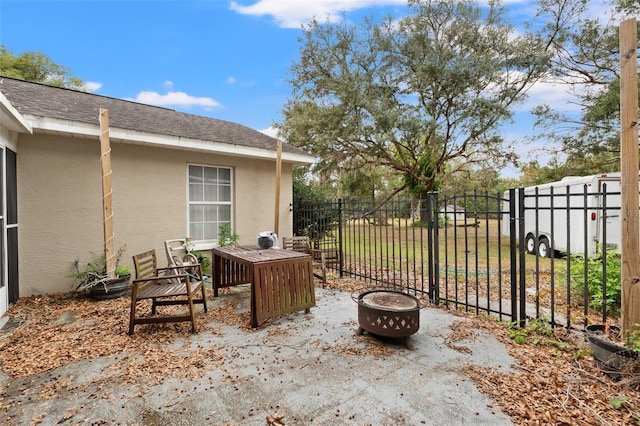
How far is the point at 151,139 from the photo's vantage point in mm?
5461

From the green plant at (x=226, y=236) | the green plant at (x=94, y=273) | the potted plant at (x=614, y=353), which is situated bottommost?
the potted plant at (x=614, y=353)

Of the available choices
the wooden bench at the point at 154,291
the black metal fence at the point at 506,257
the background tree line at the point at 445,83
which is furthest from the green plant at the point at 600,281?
the background tree line at the point at 445,83

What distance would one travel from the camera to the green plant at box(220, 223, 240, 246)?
662 centimetres

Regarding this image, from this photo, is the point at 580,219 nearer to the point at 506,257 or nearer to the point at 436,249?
the point at 506,257

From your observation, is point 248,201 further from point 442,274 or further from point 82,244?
point 442,274

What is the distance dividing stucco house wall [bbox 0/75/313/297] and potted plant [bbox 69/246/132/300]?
216 millimetres

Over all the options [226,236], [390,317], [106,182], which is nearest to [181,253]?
[226,236]

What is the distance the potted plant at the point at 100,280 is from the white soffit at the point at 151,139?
211cm

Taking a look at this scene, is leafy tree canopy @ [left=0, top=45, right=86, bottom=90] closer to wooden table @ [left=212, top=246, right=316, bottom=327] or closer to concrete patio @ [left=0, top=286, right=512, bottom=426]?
wooden table @ [left=212, top=246, right=316, bottom=327]

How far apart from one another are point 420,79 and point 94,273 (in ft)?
41.6

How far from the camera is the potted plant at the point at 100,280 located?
15.6 ft

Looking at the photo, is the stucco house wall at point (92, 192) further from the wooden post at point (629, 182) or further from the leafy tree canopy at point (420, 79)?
the leafy tree canopy at point (420, 79)

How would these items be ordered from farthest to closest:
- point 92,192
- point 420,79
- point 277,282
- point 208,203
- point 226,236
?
1. point 420,79
2. point 226,236
3. point 208,203
4. point 92,192
5. point 277,282

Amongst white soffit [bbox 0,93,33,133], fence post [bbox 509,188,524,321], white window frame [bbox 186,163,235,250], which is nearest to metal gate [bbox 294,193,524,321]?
fence post [bbox 509,188,524,321]
